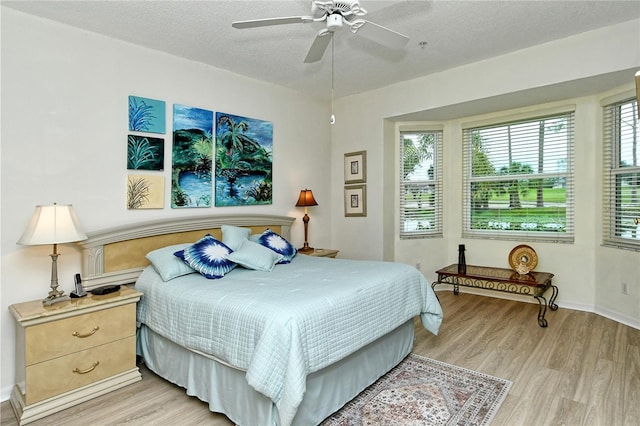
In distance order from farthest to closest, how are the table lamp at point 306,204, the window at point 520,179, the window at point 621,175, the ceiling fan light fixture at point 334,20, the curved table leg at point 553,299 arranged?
the table lamp at point 306,204 → the window at point 520,179 → the curved table leg at point 553,299 → the window at point 621,175 → the ceiling fan light fixture at point 334,20

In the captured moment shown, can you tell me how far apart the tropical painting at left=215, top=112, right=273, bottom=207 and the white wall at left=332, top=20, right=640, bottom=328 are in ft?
4.24

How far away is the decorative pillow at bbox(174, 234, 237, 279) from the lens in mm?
2771

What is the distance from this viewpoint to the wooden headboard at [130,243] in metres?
2.81

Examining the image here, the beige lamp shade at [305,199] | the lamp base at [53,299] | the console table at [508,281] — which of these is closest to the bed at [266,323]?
the lamp base at [53,299]

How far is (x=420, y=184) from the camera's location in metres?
5.05

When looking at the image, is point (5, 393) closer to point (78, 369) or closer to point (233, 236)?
point (78, 369)

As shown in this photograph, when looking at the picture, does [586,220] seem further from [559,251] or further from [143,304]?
A: [143,304]

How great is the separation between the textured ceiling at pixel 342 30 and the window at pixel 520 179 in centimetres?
127

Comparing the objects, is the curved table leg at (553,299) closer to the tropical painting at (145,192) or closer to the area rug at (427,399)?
the area rug at (427,399)

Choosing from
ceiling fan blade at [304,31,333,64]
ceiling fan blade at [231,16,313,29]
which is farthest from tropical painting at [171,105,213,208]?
ceiling fan blade at [231,16,313,29]

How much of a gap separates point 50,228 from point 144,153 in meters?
1.06

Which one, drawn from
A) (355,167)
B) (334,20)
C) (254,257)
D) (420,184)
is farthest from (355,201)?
(334,20)

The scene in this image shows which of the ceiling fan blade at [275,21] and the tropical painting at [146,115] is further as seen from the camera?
the tropical painting at [146,115]

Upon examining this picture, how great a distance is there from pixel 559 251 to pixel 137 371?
453cm
